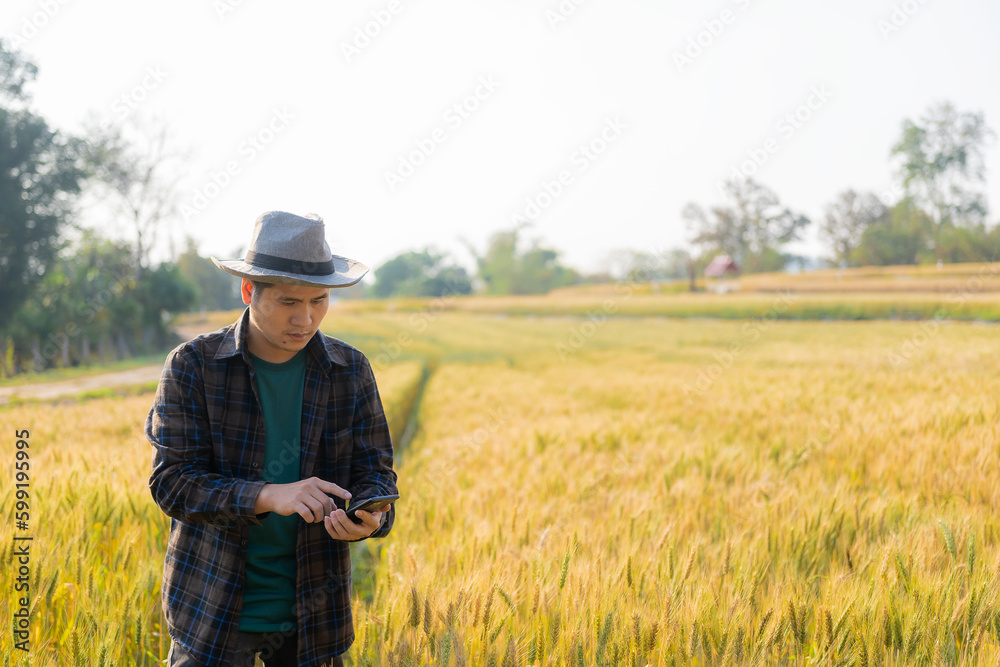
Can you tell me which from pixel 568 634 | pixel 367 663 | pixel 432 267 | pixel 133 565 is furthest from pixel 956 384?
pixel 432 267

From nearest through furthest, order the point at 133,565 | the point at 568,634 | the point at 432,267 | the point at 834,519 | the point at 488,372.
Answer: the point at 568,634 < the point at 133,565 < the point at 834,519 < the point at 488,372 < the point at 432,267

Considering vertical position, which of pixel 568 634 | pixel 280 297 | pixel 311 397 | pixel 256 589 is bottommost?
pixel 568 634

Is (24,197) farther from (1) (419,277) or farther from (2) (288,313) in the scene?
(1) (419,277)

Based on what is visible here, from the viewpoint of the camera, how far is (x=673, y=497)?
3.64 meters

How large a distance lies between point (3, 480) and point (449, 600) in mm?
2597

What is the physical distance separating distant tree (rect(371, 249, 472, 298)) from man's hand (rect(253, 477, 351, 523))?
7152cm

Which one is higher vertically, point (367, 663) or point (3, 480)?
point (3, 480)

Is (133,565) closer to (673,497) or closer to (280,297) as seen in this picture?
(280,297)

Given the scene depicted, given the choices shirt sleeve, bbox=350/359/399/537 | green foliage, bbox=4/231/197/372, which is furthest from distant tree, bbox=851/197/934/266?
shirt sleeve, bbox=350/359/399/537

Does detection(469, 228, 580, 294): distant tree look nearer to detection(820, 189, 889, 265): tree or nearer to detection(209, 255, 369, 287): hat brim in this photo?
detection(820, 189, 889, 265): tree

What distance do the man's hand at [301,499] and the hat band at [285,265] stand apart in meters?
0.57

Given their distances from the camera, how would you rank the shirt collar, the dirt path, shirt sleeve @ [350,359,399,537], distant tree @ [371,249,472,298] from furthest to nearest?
distant tree @ [371,249,472,298]
the dirt path
shirt sleeve @ [350,359,399,537]
the shirt collar

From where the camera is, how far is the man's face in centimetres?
160

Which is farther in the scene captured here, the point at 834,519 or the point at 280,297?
the point at 834,519
